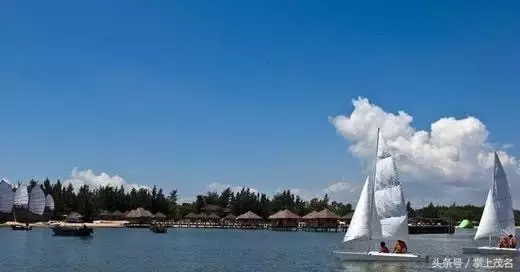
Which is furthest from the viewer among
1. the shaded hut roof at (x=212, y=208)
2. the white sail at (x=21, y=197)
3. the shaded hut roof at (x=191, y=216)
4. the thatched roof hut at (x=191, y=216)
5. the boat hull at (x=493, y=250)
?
the shaded hut roof at (x=212, y=208)

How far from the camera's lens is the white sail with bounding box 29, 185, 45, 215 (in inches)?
6624

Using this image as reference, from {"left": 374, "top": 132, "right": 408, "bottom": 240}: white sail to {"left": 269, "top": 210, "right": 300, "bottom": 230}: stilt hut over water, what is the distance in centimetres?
10740

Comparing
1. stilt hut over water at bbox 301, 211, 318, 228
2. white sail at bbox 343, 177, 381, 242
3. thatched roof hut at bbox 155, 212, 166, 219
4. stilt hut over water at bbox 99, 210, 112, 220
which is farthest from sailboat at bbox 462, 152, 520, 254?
stilt hut over water at bbox 99, 210, 112, 220

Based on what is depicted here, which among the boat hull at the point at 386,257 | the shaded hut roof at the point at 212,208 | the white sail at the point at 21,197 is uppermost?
the white sail at the point at 21,197

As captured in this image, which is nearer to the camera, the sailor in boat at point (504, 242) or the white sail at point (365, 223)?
the white sail at point (365, 223)

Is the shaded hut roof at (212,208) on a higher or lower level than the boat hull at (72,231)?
higher

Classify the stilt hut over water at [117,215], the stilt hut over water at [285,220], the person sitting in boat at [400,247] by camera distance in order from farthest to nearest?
the stilt hut over water at [117,215] < the stilt hut over water at [285,220] < the person sitting in boat at [400,247]

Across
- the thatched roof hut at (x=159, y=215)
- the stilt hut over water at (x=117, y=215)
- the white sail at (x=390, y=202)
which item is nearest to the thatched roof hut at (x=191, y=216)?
the thatched roof hut at (x=159, y=215)

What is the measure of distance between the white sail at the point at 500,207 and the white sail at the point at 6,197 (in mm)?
133523

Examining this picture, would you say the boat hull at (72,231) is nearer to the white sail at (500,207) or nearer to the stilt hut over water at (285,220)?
the stilt hut over water at (285,220)

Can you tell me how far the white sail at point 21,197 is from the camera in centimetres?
17138

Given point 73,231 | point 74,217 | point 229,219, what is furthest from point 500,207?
point 74,217

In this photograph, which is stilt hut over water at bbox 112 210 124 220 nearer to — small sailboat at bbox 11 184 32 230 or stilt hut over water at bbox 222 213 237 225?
small sailboat at bbox 11 184 32 230

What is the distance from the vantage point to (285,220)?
547 ft
